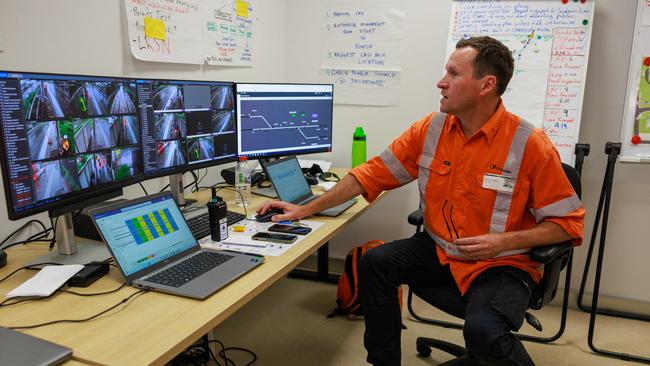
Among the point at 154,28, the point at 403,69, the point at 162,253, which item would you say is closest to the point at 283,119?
the point at 154,28

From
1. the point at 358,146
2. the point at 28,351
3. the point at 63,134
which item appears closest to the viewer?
the point at 28,351

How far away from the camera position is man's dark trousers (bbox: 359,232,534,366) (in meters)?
1.47

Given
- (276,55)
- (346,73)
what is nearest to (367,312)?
(346,73)

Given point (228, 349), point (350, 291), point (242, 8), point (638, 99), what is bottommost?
point (228, 349)

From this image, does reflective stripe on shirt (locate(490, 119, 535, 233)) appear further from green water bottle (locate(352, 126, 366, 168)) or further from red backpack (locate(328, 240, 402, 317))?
Answer: green water bottle (locate(352, 126, 366, 168))

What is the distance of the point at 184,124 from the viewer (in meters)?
1.82

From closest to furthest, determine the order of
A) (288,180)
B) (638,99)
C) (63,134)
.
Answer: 1. (63,134)
2. (288,180)
3. (638,99)

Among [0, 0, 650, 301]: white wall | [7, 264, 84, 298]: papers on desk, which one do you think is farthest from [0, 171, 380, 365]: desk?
[0, 0, 650, 301]: white wall

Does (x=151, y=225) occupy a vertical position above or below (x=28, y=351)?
above

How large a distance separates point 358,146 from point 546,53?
115cm

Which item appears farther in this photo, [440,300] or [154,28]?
[154,28]

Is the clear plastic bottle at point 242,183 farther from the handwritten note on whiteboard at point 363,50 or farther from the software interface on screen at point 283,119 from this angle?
the handwritten note on whiteboard at point 363,50

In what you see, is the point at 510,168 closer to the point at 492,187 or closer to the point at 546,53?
the point at 492,187

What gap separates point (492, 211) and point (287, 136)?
1.14 meters
